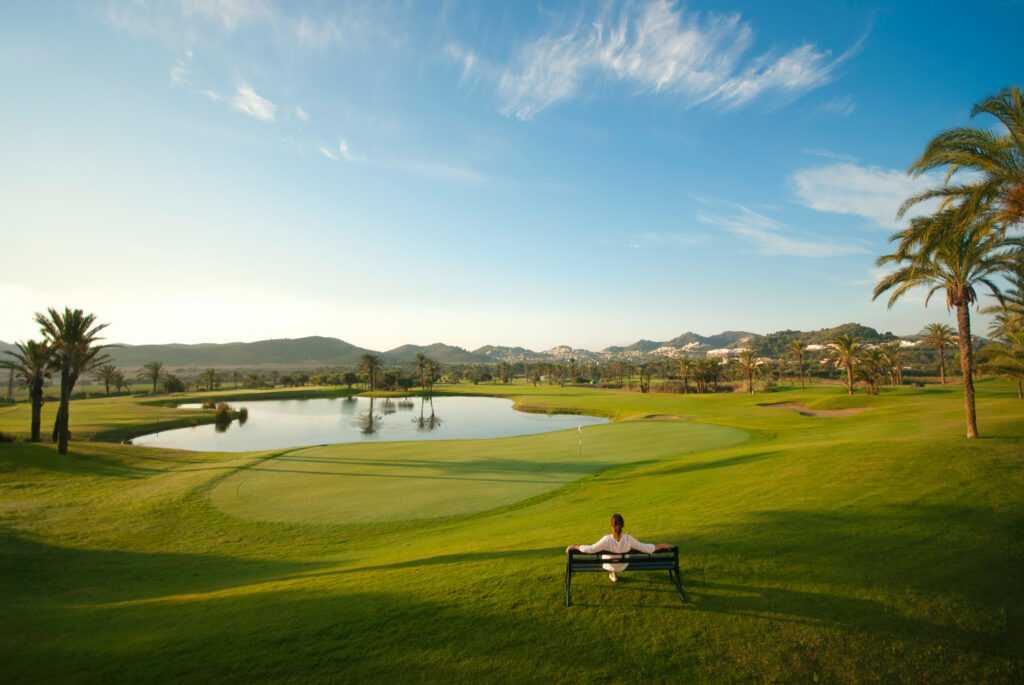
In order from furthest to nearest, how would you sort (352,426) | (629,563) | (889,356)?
1. (889,356)
2. (352,426)
3. (629,563)

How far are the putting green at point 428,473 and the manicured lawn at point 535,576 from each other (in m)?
0.25

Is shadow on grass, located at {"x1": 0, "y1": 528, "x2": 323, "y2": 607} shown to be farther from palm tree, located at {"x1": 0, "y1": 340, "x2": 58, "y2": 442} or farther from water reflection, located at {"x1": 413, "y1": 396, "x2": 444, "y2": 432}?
water reflection, located at {"x1": 413, "y1": 396, "x2": 444, "y2": 432}

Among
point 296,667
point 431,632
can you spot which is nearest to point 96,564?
point 296,667

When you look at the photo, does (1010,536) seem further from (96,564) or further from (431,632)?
(96,564)

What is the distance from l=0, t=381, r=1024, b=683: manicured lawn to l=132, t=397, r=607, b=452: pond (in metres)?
27.9

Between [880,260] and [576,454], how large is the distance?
17450mm

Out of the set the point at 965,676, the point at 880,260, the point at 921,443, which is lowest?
the point at 965,676

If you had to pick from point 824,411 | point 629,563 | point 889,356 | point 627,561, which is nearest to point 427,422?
point 824,411

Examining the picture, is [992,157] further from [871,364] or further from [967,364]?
[871,364]

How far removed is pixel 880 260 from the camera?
64.5ft

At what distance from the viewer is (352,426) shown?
58.3 m

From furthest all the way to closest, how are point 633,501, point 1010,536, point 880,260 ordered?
point 880,260, point 633,501, point 1010,536

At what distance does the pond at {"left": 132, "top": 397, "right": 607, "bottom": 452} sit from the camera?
47.2 meters

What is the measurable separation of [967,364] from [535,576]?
64.8 feet
